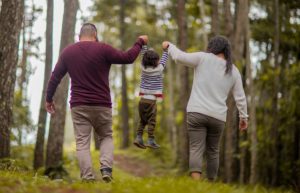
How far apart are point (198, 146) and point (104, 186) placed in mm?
2015

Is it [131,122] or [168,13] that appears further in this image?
[131,122]

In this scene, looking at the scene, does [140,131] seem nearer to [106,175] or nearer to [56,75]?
[106,175]

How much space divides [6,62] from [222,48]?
15.9 ft

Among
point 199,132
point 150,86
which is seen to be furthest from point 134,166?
point 199,132

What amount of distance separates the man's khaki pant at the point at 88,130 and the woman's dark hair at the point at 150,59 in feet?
3.77

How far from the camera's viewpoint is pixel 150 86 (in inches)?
363

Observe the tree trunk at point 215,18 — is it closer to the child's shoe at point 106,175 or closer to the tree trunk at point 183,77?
the tree trunk at point 183,77

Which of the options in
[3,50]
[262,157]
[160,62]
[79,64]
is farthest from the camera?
[262,157]

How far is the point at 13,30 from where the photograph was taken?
10.9m

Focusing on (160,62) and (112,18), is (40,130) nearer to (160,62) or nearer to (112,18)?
(160,62)

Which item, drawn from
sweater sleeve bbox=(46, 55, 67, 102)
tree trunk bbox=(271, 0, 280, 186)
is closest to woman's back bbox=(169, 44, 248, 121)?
sweater sleeve bbox=(46, 55, 67, 102)

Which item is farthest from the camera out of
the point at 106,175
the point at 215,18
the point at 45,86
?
the point at 215,18

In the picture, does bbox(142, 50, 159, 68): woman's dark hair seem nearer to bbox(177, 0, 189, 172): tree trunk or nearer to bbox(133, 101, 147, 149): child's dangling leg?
bbox(133, 101, 147, 149): child's dangling leg

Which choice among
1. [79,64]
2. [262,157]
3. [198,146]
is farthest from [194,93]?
[262,157]
